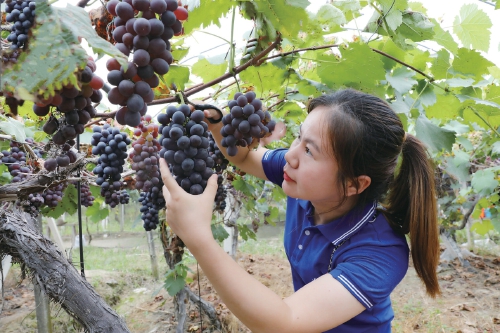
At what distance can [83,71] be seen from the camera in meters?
0.60

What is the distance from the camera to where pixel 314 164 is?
1.17m

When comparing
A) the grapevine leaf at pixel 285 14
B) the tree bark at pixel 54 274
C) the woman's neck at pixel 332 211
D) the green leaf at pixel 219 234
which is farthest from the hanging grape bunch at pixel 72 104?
the green leaf at pixel 219 234

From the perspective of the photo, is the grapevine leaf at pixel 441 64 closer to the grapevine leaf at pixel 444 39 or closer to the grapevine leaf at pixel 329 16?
the grapevine leaf at pixel 444 39

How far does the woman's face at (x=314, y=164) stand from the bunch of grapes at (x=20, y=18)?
2.58ft

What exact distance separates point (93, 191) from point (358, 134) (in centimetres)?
198

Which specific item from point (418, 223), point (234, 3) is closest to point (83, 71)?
point (234, 3)

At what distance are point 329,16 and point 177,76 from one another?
561mm

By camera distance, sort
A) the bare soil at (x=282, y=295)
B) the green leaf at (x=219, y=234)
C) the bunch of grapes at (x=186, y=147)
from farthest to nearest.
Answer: the bare soil at (x=282, y=295), the green leaf at (x=219, y=234), the bunch of grapes at (x=186, y=147)

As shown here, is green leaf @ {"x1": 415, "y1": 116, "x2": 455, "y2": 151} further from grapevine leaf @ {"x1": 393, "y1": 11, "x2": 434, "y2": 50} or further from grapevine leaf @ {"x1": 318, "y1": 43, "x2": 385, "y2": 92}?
grapevine leaf @ {"x1": 393, "y1": 11, "x2": 434, "y2": 50}

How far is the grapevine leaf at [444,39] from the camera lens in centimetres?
140

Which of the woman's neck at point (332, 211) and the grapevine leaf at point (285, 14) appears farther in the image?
the woman's neck at point (332, 211)

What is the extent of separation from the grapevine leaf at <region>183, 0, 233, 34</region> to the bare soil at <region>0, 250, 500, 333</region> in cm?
274

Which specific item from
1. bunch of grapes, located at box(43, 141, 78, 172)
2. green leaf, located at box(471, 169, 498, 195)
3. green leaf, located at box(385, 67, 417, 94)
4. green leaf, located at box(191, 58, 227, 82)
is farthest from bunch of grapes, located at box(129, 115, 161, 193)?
green leaf, located at box(471, 169, 498, 195)

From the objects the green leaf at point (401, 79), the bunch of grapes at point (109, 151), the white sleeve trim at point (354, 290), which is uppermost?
the green leaf at point (401, 79)
